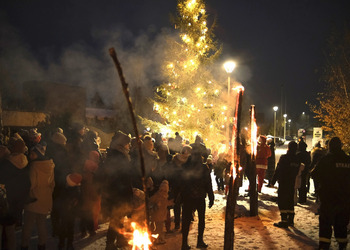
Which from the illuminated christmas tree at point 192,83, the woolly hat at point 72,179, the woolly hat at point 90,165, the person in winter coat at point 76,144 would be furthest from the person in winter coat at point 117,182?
the illuminated christmas tree at point 192,83

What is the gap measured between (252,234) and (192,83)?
12.0 m

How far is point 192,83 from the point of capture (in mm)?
17672

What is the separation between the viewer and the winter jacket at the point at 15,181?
4.70m

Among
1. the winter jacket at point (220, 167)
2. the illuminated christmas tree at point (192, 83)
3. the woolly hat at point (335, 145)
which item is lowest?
A: the winter jacket at point (220, 167)

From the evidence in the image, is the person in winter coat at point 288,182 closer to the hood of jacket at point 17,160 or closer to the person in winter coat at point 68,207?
the person in winter coat at point 68,207

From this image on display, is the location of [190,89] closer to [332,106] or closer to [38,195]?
[332,106]

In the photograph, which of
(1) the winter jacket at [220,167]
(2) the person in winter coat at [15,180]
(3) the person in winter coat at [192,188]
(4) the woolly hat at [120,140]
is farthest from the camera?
(1) the winter jacket at [220,167]

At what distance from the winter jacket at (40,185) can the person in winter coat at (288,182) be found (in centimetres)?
493

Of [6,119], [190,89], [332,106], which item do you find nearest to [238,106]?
[190,89]

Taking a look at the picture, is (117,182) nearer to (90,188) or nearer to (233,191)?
(90,188)

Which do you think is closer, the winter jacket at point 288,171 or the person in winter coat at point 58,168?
the person in winter coat at point 58,168

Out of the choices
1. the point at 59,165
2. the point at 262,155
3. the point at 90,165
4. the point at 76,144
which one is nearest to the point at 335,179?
the point at 90,165

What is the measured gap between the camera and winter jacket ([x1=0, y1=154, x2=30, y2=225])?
4703 mm

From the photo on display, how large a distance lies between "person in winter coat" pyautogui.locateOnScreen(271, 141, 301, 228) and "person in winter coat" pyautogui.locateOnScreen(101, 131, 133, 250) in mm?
3891
